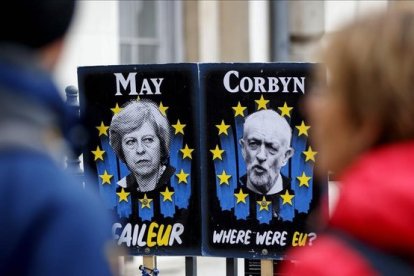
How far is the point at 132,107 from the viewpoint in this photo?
449 cm

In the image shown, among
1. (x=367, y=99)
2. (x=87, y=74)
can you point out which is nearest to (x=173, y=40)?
(x=87, y=74)

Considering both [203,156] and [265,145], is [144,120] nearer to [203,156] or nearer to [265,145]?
[203,156]

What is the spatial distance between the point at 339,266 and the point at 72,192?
41 cm

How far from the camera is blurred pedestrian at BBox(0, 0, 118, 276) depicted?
147cm

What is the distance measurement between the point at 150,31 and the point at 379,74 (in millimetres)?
7740

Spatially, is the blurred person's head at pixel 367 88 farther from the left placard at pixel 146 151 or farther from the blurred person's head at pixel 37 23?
the left placard at pixel 146 151

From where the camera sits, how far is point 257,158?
4.31 meters

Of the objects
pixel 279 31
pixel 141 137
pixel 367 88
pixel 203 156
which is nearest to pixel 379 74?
pixel 367 88

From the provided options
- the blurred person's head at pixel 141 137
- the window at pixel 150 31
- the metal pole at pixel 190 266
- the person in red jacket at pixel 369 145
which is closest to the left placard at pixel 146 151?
the blurred person's head at pixel 141 137

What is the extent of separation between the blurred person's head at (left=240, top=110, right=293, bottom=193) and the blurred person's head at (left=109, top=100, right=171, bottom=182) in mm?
335

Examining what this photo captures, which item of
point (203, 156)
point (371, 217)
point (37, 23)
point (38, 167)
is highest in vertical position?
point (37, 23)

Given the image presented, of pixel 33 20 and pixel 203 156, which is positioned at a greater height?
pixel 33 20

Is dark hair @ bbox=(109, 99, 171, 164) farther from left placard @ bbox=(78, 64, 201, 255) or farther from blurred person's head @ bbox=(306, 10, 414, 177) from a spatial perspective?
blurred person's head @ bbox=(306, 10, 414, 177)

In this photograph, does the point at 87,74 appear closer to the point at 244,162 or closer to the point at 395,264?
the point at 244,162
